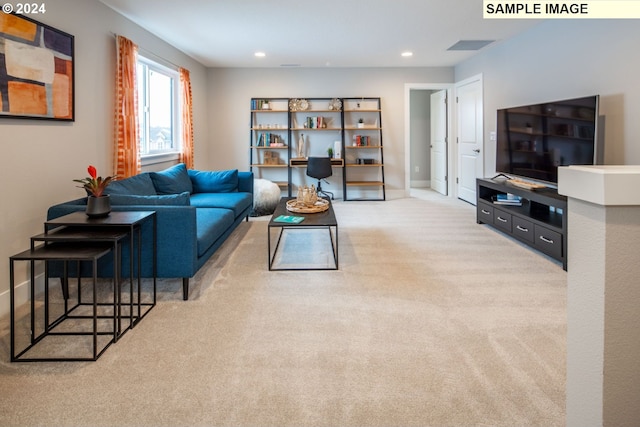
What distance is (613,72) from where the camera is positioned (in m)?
3.82

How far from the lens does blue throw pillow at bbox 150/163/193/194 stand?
14.9 feet

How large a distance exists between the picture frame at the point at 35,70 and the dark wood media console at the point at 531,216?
3.95m

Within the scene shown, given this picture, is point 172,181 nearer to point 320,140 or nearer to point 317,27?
point 317,27

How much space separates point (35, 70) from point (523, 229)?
14.0 ft

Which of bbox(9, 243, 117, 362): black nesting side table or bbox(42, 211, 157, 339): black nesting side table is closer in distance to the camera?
bbox(9, 243, 117, 362): black nesting side table

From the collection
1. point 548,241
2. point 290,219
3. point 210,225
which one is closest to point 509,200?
point 548,241

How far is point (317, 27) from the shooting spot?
505 centimetres

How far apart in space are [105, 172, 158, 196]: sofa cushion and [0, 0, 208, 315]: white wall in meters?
0.36

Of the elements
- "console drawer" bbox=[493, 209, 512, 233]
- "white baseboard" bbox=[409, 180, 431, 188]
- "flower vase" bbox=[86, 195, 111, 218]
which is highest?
"white baseboard" bbox=[409, 180, 431, 188]

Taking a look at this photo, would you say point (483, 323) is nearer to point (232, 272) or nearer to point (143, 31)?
point (232, 272)

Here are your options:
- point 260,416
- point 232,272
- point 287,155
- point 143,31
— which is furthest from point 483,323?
point 287,155

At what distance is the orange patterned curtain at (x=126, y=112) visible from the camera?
14.1ft

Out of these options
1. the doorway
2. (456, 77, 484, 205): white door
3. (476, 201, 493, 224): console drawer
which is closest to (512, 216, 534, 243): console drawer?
(476, 201, 493, 224): console drawer

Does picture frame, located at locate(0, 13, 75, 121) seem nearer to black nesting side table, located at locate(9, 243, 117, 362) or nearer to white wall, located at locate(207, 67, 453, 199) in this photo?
black nesting side table, located at locate(9, 243, 117, 362)
